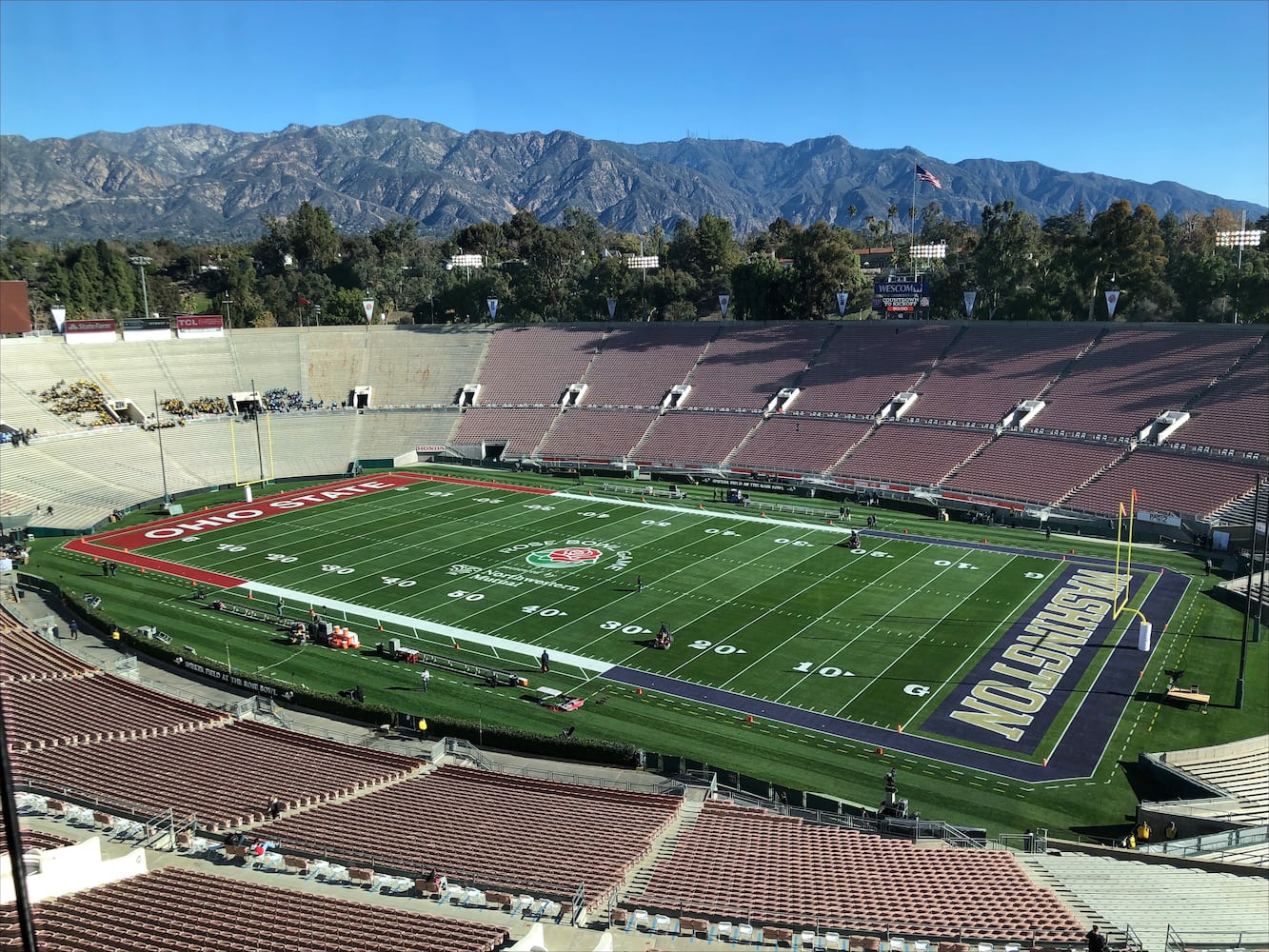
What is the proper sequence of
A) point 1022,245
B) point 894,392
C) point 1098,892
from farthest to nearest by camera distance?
point 1022,245, point 894,392, point 1098,892

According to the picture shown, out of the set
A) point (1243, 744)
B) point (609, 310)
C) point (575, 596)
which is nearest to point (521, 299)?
point (609, 310)

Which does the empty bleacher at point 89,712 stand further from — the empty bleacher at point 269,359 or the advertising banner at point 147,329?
the advertising banner at point 147,329

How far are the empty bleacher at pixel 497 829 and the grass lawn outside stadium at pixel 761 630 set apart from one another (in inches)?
186

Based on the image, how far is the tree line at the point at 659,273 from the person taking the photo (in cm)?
6869

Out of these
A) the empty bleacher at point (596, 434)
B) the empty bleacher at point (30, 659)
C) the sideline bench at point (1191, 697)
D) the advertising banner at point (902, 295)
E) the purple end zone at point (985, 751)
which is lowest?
the purple end zone at point (985, 751)

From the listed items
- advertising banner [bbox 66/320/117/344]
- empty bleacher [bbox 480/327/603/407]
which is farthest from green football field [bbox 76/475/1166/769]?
advertising banner [bbox 66/320/117/344]

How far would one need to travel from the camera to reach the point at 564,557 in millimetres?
42906

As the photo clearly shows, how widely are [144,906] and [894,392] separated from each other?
185 feet

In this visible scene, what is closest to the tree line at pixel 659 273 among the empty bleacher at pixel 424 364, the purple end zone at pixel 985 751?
the empty bleacher at pixel 424 364

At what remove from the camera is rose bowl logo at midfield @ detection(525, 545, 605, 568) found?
4200 cm

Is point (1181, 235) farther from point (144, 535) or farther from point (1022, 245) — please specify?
point (144, 535)

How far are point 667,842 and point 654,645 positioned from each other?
45.4ft

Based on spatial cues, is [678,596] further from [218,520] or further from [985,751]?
[218,520]

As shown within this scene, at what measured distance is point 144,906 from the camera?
45.5 ft
